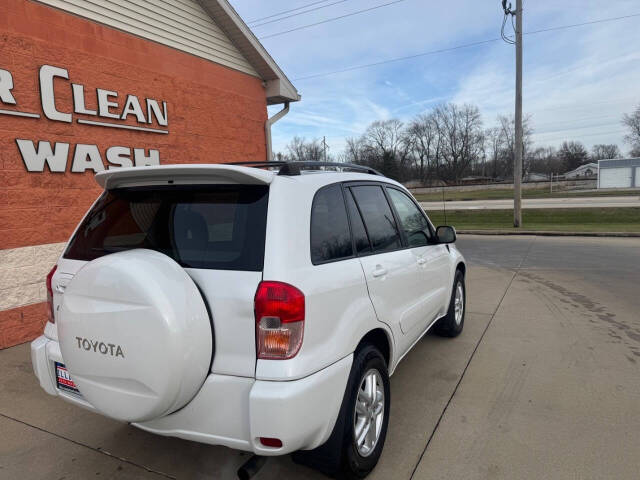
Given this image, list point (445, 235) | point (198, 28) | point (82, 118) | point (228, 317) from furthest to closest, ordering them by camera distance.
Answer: point (198, 28), point (82, 118), point (445, 235), point (228, 317)

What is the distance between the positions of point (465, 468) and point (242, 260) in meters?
1.81

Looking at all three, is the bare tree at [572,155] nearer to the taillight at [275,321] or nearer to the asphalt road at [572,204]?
the asphalt road at [572,204]

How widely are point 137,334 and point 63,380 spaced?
0.94 m

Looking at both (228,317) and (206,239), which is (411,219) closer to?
(206,239)

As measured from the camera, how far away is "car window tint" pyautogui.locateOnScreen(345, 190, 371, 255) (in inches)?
102

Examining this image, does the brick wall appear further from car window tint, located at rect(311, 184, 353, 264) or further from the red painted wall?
car window tint, located at rect(311, 184, 353, 264)

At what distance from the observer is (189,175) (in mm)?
2191

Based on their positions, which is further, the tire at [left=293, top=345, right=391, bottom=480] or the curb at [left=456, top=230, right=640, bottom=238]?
the curb at [left=456, top=230, right=640, bottom=238]

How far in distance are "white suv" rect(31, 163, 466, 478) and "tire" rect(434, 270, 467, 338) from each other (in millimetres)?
2095

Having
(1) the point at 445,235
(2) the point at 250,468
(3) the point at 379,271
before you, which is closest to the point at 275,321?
(2) the point at 250,468

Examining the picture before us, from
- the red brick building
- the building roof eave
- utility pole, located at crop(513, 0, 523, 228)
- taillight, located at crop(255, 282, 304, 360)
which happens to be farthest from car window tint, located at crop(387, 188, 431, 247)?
utility pole, located at crop(513, 0, 523, 228)

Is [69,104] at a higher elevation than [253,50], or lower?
lower

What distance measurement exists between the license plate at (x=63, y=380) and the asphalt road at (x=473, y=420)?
0.58 meters

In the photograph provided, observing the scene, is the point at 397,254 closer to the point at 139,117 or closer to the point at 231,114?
the point at 139,117
